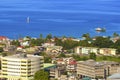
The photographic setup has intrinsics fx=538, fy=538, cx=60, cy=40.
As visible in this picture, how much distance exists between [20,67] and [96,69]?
6.94ft

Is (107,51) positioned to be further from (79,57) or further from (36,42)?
(36,42)

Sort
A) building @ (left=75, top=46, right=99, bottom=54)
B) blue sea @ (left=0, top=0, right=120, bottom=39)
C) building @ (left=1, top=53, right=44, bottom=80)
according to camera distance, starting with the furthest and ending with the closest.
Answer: blue sea @ (left=0, top=0, right=120, bottom=39), building @ (left=75, top=46, right=99, bottom=54), building @ (left=1, top=53, right=44, bottom=80)

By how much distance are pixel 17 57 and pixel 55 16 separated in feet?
62.7

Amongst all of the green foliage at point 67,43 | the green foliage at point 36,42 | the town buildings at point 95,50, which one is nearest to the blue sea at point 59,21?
the green foliage at point 36,42

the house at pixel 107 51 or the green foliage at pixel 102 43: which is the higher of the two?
the green foliage at pixel 102 43

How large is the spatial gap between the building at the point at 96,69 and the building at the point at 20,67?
137 centimetres

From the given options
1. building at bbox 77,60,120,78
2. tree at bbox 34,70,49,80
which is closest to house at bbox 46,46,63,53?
building at bbox 77,60,120,78

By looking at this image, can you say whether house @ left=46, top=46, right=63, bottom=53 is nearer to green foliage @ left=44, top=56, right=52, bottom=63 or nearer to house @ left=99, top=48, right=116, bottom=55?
house @ left=99, top=48, right=116, bottom=55

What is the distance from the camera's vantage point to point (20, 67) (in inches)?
527

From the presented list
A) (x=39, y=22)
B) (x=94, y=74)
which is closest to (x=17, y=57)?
(x=94, y=74)

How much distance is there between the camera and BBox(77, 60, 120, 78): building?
46.3 ft

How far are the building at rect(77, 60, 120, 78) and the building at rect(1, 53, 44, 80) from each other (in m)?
1.37

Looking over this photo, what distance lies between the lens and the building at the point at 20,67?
13344mm

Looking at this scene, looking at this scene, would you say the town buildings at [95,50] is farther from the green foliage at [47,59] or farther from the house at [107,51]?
the green foliage at [47,59]
